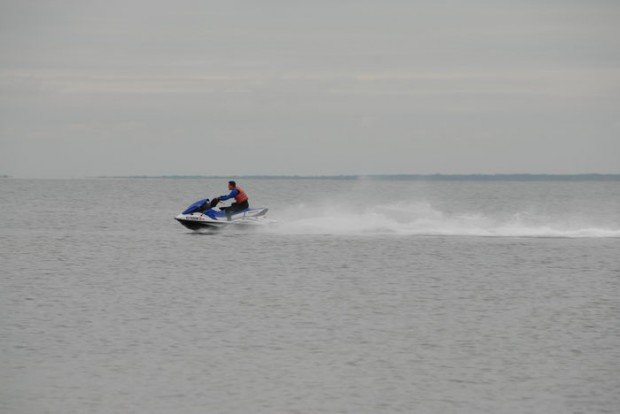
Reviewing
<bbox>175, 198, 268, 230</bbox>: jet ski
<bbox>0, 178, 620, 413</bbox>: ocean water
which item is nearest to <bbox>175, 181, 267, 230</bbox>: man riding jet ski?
<bbox>175, 198, 268, 230</bbox>: jet ski

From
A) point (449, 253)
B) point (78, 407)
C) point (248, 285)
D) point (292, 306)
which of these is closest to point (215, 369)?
point (78, 407)

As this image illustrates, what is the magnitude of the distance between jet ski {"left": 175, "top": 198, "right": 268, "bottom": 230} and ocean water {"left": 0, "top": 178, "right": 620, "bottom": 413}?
136 cm

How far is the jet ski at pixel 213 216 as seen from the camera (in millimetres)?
38469

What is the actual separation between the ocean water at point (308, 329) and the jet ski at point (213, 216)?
136 cm

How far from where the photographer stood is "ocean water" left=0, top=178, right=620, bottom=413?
14422 mm

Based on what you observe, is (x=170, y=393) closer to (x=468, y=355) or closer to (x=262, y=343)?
(x=262, y=343)

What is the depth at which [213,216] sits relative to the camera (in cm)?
3856

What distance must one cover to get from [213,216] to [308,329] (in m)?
19.5

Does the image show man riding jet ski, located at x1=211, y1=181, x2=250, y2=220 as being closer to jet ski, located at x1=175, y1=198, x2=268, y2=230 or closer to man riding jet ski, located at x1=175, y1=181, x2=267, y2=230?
man riding jet ski, located at x1=175, y1=181, x2=267, y2=230

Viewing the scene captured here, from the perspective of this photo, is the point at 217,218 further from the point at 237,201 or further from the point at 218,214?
the point at 237,201

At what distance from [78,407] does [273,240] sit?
26824 mm

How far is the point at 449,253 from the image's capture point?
36.0 metres

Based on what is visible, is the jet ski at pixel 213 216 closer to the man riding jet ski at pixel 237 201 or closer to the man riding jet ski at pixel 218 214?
the man riding jet ski at pixel 218 214

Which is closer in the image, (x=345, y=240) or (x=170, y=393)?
(x=170, y=393)
